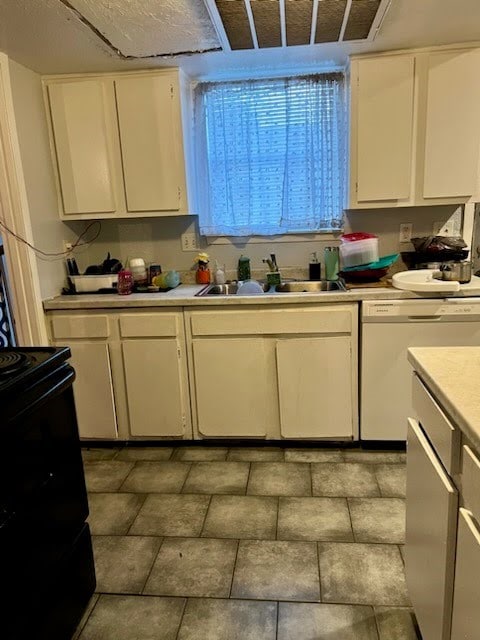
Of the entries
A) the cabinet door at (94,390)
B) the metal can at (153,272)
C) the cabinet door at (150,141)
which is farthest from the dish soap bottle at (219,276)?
the cabinet door at (94,390)

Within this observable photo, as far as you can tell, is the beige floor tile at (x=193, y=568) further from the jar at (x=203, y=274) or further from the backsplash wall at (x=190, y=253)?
the backsplash wall at (x=190, y=253)

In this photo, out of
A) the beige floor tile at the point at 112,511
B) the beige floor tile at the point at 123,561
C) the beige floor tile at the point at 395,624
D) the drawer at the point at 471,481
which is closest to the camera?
the drawer at the point at 471,481

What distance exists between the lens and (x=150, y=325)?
104 inches

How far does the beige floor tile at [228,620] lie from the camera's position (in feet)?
5.11

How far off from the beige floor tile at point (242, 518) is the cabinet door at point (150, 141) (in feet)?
5.65

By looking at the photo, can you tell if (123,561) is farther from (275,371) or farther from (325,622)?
(275,371)

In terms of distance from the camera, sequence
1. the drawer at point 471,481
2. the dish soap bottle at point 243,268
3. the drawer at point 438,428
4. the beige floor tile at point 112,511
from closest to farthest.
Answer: the drawer at point 471,481, the drawer at point 438,428, the beige floor tile at point 112,511, the dish soap bottle at point 243,268

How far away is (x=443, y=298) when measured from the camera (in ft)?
8.00

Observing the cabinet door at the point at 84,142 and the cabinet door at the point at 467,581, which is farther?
the cabinet door at the point at 84,142

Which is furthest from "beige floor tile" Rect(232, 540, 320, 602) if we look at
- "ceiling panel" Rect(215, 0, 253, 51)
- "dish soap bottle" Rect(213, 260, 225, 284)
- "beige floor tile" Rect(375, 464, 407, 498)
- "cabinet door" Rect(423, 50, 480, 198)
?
"ceiling panel" Rect(215, 0, 253, 51)

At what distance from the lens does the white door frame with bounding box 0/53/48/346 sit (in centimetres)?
239

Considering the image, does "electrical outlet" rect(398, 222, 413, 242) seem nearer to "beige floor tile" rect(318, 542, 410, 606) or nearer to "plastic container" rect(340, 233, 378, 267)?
"plastic container" rect(340, 233, 378, 267)

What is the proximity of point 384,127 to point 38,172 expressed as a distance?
1.98 meters

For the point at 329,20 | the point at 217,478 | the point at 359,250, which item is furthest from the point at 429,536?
the point at 329,20
